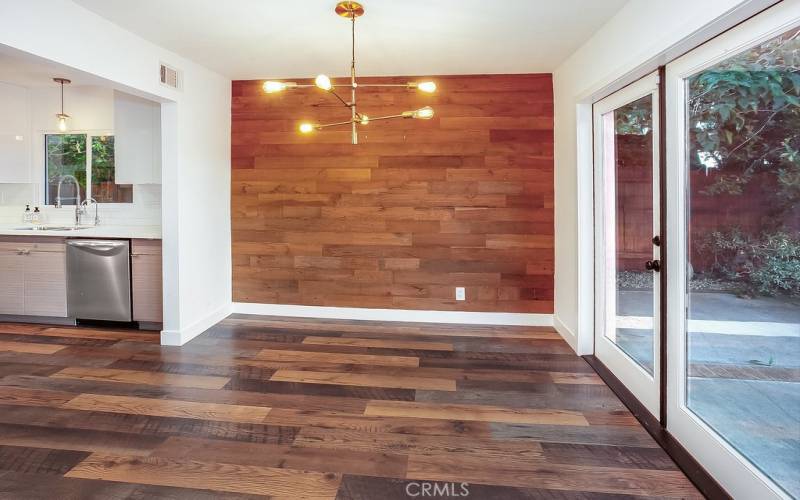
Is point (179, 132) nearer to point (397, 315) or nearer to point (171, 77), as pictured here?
point (171, 77)

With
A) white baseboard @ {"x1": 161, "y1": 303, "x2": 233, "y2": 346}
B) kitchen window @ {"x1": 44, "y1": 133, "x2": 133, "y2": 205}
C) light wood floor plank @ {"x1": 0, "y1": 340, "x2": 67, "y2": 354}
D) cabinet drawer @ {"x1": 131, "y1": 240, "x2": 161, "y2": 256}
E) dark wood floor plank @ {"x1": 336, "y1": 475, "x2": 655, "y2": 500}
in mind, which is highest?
kitchen window @ {"x1": 44, "y1": 133, "x2": 133, "y2": 205}

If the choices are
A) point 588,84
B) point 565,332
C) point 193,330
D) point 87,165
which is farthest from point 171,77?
point 565,332

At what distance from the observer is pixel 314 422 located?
8.34 ft

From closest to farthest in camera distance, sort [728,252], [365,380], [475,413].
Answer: [728,252] → [475,413] → [365,380]

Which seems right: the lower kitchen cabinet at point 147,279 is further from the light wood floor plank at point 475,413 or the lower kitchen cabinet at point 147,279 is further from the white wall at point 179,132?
the light wood floor plank at point 475,413

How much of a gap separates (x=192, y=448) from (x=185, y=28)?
9.65 ft

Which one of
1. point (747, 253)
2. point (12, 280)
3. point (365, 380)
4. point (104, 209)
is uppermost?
point (104, 209)

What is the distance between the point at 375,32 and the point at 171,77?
6.14 ft

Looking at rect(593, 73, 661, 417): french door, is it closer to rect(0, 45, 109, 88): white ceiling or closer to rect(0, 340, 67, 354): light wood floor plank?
rect(0, 45, 109, 88): white ceiling

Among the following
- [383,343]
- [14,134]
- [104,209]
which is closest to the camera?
[383,343]

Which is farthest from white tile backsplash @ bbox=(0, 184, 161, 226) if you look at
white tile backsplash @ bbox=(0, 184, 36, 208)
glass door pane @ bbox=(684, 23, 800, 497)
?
glass door pane @ bbox=(684, 23, 800, 497)

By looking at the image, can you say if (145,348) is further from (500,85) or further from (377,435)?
(500,85)

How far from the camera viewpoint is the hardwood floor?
199 centimetres

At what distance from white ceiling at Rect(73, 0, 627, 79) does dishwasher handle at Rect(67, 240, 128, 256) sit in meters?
1.94
